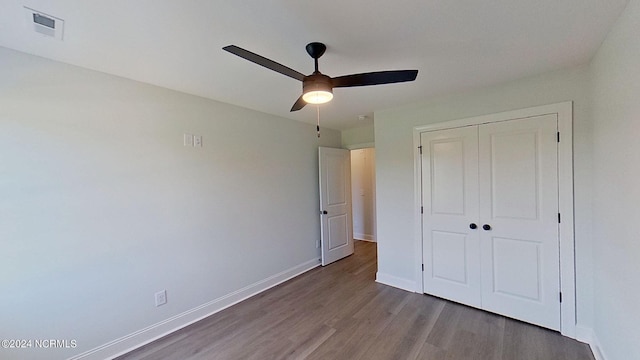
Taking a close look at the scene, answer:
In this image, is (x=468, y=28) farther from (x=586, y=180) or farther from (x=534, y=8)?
(x=586, y=180)

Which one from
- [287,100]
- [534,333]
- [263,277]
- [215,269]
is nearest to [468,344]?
[534,333]

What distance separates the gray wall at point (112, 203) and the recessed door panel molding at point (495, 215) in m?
2.16

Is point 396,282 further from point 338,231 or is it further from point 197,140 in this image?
point 197,140

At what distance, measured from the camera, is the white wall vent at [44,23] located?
1405mm

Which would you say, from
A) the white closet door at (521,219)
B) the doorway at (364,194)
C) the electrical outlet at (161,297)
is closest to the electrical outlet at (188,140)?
the electrical outlet at (161,297)

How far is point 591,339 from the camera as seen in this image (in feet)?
6.94

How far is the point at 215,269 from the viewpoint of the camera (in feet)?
9.35

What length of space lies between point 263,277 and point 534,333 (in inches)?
113

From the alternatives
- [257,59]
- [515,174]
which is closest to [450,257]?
[515,174]

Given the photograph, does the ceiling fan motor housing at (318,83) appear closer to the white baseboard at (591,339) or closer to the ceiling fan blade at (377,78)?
the ceiling fan blade at (377,78)

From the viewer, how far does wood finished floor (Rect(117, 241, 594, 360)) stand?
2.10 meters

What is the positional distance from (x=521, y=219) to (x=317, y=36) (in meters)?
2.47

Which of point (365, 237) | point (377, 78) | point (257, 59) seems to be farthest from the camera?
point (365, 237)

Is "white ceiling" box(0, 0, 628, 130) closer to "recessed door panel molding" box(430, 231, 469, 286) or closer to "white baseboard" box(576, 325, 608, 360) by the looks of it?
"recessed door panel molding" box(430, 231, 469, 286)
